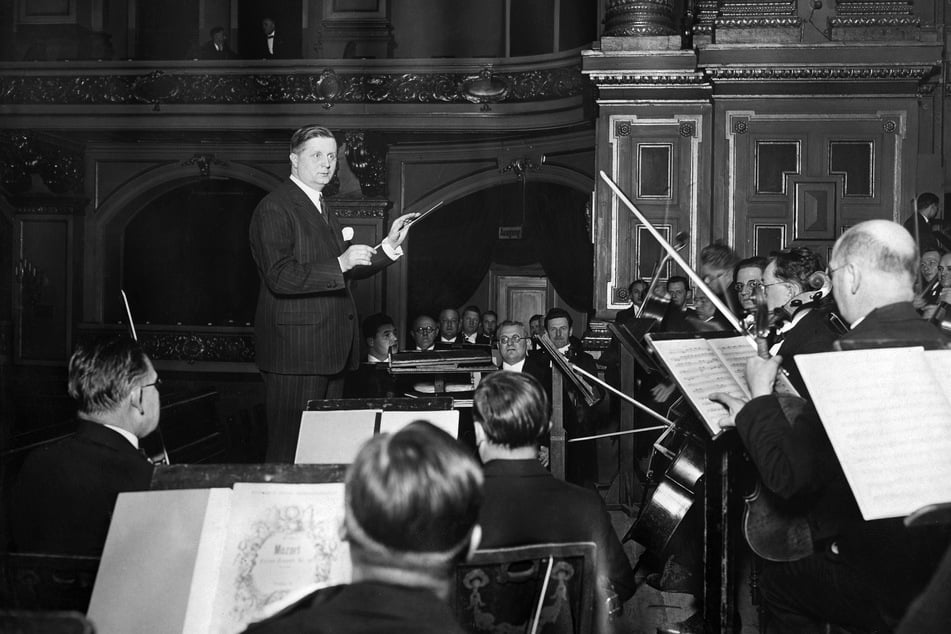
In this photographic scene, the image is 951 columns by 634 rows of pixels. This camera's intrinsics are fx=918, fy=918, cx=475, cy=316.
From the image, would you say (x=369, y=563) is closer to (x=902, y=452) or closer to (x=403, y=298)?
(x=902, y=452)

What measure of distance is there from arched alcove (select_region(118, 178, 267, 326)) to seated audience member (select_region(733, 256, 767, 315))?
717 centimetres

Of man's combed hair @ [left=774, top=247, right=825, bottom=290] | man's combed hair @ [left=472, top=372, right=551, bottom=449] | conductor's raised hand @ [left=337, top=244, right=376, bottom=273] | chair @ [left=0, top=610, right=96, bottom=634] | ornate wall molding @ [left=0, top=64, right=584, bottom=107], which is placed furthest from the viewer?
ornate wall molding @ [left=0, top=64, right=584, bottom=107]

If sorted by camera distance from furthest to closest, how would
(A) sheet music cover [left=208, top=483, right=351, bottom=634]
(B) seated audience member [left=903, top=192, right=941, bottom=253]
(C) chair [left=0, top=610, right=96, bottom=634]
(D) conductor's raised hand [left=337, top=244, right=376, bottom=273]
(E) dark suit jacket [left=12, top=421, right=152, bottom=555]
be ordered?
(B) seated audience member [left=903, top=192, right=941, bottom=253]
(D) conductor's raised hand [left=337, top=244, right=376, bottom=273]
(E) dark suit jacket [left=12, top=421, right=152, bottom=555]
(A) sheet music cover [left=208, top=483, right=351, bottom=634]
(C) chair [left=0, top=610, right=96, bottom=634]

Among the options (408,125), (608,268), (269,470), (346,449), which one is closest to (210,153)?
(408,125)

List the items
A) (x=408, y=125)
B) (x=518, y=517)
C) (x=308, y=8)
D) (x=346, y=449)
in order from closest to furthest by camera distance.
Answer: (x=518, y=517) < (x=346, y=449) < (x=408, y=125) < (x=308, y=8)

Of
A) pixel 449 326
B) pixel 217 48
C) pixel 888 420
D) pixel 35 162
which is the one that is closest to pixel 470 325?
pixel 449 326

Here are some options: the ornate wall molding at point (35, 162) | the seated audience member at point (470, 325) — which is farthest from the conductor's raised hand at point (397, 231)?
the ornate wall molding at point (35, 162)

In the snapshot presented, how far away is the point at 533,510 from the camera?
2.03 metres

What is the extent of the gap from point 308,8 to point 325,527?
936cm

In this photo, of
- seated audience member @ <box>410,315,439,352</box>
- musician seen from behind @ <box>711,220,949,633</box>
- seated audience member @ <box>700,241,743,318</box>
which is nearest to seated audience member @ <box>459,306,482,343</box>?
seated audience member @ <box>410,315,439,352</box>

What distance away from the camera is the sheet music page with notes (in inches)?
70.7

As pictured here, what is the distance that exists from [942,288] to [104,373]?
4.10 meters

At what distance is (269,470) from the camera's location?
1.84 m

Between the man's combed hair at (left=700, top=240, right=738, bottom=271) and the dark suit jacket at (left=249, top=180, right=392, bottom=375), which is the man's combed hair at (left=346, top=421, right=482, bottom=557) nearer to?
the dark suit jacket at (left=249, top=180, right=392, bottom=375)
